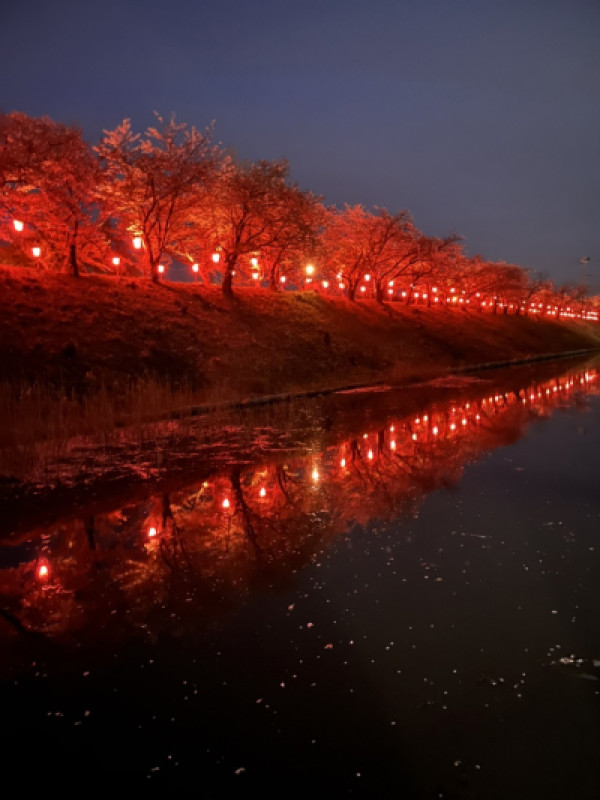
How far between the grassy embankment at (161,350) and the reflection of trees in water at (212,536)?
641 centimetres

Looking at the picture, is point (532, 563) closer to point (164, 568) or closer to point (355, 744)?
point (355, 744)

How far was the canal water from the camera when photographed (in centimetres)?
314

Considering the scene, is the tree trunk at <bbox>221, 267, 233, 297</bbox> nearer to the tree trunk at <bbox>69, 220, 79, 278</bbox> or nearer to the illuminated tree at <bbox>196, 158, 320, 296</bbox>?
→ the illuminated tree at <bbox>196, 158, 320, 296</bbox>

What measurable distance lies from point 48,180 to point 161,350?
1070 centimetres

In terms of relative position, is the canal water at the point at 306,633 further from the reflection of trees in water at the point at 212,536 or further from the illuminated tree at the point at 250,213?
the illuminated tree at the point at 250,213

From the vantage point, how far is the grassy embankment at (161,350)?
16844 millimetres

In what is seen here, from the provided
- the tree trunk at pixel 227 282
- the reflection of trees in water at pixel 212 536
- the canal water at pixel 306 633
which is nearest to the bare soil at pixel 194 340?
the tree trunk at pixel 227 282

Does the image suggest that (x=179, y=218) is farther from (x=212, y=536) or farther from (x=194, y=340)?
(x=212, y=536)

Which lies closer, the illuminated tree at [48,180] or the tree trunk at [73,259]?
the illuminated tree at [48,180]

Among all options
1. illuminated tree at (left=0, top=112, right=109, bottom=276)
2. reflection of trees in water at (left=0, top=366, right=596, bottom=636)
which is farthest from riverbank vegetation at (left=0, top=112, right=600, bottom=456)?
reflection of trees in water at (left=0, top=366, right=596, bottom=636)

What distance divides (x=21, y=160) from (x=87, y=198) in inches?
152

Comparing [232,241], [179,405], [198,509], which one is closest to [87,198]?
[232,241]

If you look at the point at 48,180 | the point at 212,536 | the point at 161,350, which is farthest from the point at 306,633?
the point at 48,180

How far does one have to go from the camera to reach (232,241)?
36.7 meters
